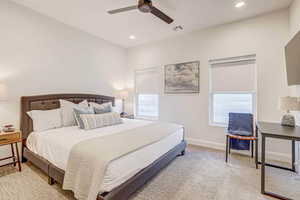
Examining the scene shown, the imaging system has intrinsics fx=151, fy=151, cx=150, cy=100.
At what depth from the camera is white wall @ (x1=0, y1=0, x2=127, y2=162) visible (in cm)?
277

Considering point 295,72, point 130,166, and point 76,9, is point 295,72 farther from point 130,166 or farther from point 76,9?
point 76,9

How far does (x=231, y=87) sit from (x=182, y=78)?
125 centimetres

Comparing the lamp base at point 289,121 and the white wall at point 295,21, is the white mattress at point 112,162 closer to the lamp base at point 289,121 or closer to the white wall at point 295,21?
the lamp base at point 289,121

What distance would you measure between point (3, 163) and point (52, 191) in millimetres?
1546

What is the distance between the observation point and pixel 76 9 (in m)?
3.00

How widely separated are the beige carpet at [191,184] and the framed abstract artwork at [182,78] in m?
1.96

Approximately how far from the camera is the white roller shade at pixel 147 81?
15.8 feet

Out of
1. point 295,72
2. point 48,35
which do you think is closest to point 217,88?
point 295,72

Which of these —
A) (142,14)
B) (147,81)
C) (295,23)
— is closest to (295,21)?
(295,23)

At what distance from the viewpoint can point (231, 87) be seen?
3576 mm

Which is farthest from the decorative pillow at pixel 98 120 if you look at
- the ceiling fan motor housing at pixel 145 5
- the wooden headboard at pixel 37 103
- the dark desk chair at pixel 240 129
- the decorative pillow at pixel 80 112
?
the dark desk chair at pixel 240 129

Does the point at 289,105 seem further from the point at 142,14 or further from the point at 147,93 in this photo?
the point at 147,93

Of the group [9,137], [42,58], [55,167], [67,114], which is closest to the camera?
[55,167]

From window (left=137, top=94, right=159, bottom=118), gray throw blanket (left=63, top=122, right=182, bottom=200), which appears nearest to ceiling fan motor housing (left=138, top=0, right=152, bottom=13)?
gray throw blanket (left=63, top=122, right=182, bottom=200)
